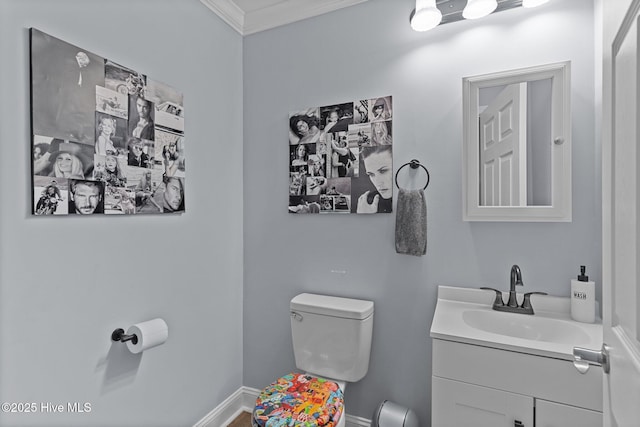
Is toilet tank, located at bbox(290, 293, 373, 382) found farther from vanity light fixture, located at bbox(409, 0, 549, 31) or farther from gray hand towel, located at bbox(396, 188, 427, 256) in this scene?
vanity light fixture, located at bbox(409, 0, 549, 31)

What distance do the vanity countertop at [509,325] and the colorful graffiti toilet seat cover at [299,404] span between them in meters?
0.51

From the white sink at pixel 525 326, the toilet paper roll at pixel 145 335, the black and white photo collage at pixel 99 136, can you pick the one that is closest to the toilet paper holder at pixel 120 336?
the toilet paper roll at pixel 145 335

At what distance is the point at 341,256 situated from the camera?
72.1 inches

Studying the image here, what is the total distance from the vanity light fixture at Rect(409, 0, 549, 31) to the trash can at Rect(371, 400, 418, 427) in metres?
1.73

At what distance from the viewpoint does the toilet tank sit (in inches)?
64.2

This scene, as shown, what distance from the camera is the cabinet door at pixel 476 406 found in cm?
110

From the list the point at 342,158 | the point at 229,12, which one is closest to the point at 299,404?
the point at 342,158

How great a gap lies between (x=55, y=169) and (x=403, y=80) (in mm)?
1481

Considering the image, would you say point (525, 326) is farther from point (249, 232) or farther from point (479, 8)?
point (249, 232)

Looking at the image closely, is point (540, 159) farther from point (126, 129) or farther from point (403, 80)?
point (126, 129)

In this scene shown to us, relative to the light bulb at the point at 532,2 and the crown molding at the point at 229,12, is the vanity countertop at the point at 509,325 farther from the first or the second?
the crown molding at the point at 229,12

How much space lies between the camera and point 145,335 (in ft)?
4.44

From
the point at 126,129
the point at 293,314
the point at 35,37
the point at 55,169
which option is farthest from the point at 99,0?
the point at 293,314

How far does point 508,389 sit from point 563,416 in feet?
0.51
